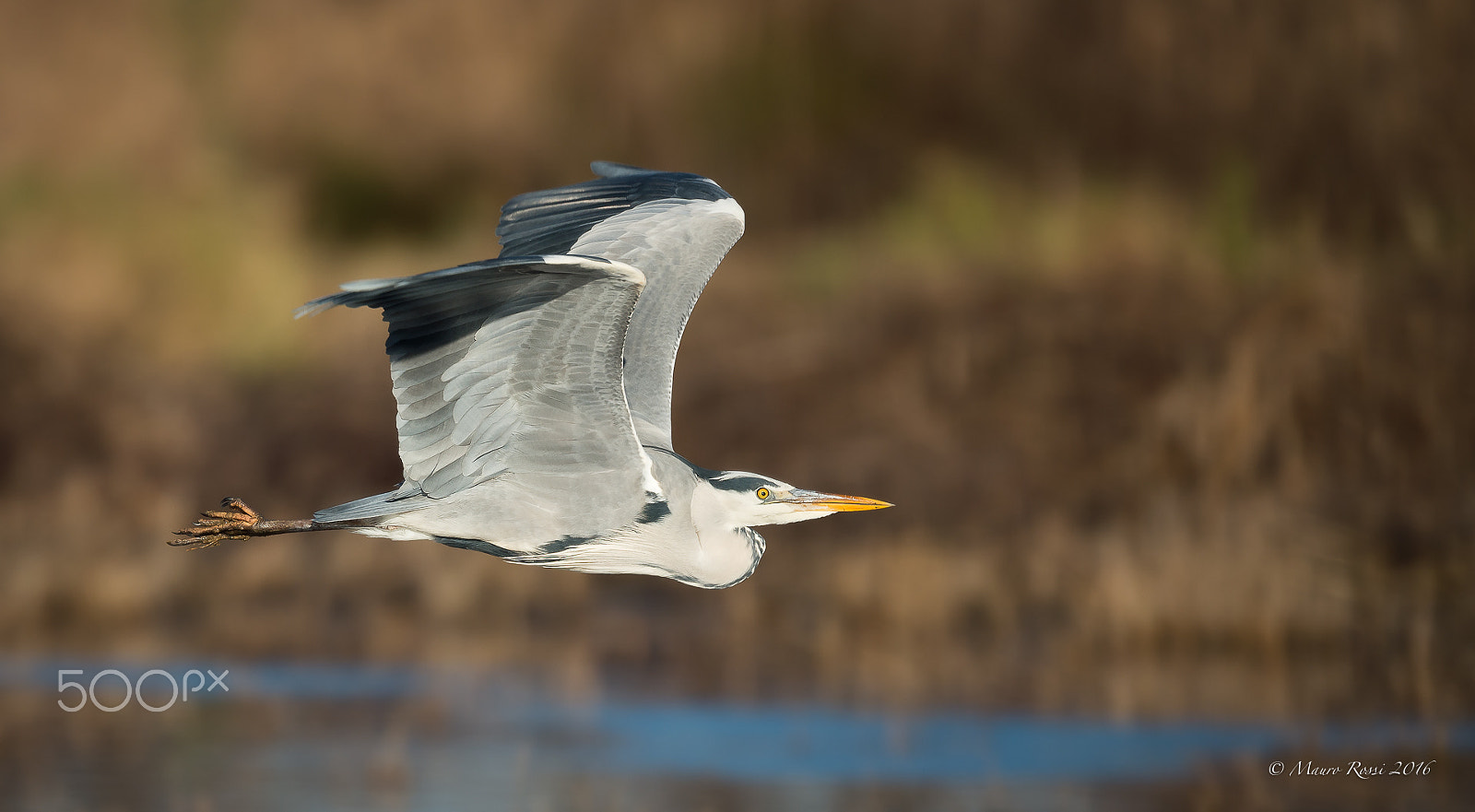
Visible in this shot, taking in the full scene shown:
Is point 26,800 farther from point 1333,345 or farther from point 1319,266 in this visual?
point 1319,266

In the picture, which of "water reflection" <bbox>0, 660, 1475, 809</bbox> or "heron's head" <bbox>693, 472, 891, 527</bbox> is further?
"water reflection" <bbox>0, 660, 1475, 809</bbox>

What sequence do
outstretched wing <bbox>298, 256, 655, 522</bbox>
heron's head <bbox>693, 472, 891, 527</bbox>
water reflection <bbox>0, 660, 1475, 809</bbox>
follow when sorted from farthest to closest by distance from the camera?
water reflection <bbox>0, 660, 1475, 809</bbox> → heron's head <bbox>693, 472, 891, 527</bbox> → outstretched wing <bbox>298, 256, 655, 522</bbox>

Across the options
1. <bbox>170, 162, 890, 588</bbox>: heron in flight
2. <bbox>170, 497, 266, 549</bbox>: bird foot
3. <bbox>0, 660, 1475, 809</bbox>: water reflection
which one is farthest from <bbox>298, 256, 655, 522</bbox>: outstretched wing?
<bbox>0, 660, 1475, 809</bbox>: water reflection

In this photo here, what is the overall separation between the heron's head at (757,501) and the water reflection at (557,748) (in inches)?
213

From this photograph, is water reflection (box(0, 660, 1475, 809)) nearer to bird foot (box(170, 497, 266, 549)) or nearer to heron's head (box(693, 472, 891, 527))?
bird foot (box(170, 497, 266, 549))

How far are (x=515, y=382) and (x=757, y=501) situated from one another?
1106mm

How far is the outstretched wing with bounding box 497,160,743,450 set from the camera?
8398mm

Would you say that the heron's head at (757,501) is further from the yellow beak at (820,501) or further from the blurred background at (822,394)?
the blurred background at (822,394)

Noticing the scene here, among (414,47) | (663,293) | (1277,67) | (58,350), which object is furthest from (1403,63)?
(663,293)

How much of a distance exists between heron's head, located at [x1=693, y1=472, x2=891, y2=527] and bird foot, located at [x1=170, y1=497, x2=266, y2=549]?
1746 millimetres

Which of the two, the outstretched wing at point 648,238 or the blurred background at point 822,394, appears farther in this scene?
the blurred background at point 822,394

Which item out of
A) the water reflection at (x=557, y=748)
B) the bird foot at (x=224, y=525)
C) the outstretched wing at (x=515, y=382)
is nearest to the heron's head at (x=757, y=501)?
the outstretched wing at (x=515, y=382)

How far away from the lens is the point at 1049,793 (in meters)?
13.3

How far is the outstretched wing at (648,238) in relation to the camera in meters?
8.40
